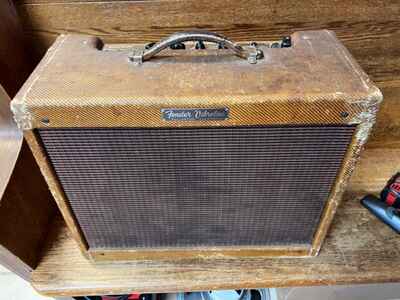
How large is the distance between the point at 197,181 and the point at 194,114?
0.13 m

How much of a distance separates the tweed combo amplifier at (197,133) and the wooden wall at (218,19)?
12cm

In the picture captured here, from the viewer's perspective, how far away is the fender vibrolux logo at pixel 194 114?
456 mm

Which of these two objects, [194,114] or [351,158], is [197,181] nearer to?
[194,114]

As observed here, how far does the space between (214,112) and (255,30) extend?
33 centimetres

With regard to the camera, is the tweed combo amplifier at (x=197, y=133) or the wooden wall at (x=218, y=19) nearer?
the tweed combo amplifier at (x=197, y=133)

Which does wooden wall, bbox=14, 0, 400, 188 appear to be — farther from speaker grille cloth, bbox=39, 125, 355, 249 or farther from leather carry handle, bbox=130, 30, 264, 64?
speaker grille cloth, bbox=39, 125, 355, 249

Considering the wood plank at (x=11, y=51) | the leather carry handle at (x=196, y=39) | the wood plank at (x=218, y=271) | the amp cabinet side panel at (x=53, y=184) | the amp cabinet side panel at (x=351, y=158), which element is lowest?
the wood plank at (x=218, y=271)

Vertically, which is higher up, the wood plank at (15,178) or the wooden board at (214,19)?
the wooden board at (214,19)

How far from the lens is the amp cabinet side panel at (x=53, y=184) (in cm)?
49

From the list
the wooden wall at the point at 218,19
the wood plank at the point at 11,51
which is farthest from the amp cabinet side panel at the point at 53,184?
the wooden wall at the point at 218,19

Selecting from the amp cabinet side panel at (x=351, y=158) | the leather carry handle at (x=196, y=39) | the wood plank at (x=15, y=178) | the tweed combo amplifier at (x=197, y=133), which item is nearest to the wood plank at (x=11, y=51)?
the wood plank at (x=15, y=178)

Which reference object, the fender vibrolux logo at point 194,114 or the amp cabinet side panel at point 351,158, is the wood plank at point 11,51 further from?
the amp cabinet side panel at point 351,158

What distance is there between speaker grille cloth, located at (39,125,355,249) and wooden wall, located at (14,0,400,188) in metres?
0.31

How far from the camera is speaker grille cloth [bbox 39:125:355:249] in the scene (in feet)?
1.62
